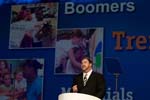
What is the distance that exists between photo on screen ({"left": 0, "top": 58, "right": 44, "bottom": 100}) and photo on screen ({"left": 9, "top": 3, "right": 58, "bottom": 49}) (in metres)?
0.31

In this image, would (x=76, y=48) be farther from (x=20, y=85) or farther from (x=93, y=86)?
(x=93, y=86)

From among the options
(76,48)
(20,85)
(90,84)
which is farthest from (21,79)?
(90,84)

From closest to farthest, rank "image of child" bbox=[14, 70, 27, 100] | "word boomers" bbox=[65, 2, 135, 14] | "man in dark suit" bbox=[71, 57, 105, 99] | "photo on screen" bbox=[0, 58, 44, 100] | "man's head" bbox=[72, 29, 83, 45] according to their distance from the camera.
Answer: "man in dark suit" bbox=[71, 57, 105, 99]
"word boomers" bbox=[65, 2, 135, 14]
"man's head" bbox=[72, 29, 83, 45]
"photo on screen" bbox=[0, 58, 44, 100]
"image of child" bbox=[14, 70, 27, 100]

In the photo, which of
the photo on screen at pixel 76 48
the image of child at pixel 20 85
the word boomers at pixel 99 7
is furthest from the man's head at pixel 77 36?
the image of child at pixel 20 85

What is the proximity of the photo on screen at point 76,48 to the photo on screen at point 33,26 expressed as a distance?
195 mm

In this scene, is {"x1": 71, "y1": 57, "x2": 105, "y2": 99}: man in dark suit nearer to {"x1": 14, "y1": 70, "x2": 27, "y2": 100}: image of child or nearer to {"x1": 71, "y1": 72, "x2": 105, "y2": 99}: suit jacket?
{"x1": 71, "y1": 72, "x2": 105, "y2": 99}: suit jacket

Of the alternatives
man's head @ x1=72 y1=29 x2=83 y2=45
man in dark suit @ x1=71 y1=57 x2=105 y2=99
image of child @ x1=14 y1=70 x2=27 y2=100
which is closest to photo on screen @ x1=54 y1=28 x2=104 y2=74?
man's head @ x1=72 y1=29 x2=83 y2=45

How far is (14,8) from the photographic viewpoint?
33.0 ft

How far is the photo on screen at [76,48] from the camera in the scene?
931 centimetres

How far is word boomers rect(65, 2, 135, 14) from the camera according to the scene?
30.4 ft

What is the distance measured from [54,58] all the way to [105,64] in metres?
0.95

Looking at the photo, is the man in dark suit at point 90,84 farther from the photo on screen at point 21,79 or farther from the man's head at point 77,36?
the photo on screen at point 21,79

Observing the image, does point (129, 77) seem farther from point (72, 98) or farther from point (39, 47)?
point (72, 98)

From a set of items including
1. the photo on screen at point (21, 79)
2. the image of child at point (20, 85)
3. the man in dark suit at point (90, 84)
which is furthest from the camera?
the image of child at point (20, 85)
